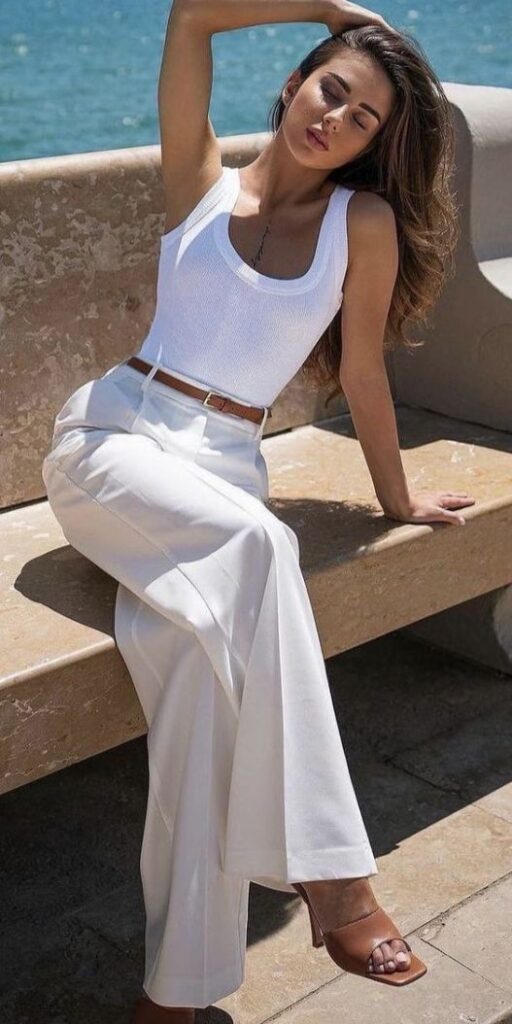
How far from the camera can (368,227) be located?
2.82m

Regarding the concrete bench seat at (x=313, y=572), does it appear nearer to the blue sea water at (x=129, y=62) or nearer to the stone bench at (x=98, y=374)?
the stone bench at (x=98, y=374)

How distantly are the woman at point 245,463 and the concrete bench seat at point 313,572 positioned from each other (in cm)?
9

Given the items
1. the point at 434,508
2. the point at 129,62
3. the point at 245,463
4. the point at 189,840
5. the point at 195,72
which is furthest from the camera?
the point at 129,62

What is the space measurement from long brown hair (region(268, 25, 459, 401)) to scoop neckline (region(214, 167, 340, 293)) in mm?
125

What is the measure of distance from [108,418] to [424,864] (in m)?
1.10

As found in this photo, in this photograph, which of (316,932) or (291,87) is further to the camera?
(291,87)

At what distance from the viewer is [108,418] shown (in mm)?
2666

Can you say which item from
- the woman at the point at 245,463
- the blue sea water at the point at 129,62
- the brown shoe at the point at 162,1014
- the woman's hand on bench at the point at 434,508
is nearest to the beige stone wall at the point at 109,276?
the woman at the point at 245,463

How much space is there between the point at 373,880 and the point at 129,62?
121 ft

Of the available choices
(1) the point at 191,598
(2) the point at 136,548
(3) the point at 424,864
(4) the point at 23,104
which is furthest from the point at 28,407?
(4) the point at 23,104

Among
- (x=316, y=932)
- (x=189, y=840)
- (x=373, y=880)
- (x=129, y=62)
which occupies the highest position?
(x=189, y=840)

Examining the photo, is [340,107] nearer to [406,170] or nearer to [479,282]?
[406,170]

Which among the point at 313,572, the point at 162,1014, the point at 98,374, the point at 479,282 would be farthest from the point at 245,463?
the point at 479,282

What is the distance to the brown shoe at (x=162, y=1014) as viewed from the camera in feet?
7.69
